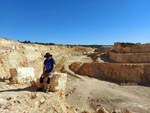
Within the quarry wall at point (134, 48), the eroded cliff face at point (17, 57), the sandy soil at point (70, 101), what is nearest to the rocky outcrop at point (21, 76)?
the sandy soil at point (70, 101)

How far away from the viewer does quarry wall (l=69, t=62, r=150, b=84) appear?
42.4 feet

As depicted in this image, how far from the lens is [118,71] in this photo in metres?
14.0

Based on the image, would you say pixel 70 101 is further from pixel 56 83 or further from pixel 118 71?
pixel 118 71

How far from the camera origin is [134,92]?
972cm

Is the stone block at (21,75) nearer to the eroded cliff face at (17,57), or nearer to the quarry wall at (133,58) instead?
the eroded cliff face at (17,57)

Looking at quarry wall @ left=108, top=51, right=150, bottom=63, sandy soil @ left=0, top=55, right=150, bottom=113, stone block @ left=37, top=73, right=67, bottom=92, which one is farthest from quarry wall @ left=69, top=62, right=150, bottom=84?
stone block @ left=37, top=73, right=67, bottom=92

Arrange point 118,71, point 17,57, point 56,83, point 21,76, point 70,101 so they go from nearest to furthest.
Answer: point 56,83
point 21,76
point 70,101
point 17,57
point 118,71

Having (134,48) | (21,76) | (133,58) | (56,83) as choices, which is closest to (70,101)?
(21,76)

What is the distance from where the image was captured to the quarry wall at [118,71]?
12915 millimetres

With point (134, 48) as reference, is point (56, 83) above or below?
below

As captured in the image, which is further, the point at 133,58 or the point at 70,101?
the point at 133,58

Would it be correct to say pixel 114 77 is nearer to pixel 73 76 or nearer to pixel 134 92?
pixel 134 92

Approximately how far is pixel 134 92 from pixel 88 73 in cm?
725

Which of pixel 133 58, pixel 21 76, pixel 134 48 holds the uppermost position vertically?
pixel 134 48
